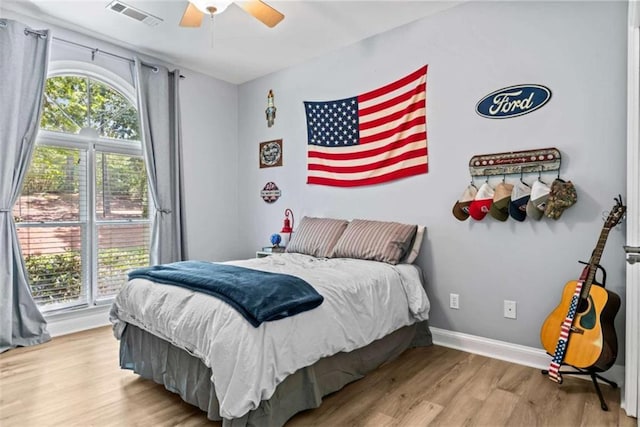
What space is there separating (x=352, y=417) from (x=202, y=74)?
4.00m

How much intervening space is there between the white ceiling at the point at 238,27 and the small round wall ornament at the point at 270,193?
1351mm

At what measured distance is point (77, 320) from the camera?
347cm

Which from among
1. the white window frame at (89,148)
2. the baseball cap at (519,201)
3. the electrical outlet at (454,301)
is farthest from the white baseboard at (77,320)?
the baseball cap at (519,201)

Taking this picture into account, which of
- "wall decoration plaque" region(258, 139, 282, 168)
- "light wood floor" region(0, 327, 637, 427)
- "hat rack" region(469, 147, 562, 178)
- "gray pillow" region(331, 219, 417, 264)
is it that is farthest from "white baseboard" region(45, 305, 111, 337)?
"hat rack" region(469, 147, 562, 178)

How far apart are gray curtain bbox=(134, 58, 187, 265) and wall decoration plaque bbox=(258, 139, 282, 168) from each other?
930 mm

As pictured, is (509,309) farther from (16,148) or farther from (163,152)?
(16,148)

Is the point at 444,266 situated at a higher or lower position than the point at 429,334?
higher

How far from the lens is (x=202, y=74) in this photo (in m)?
4.48

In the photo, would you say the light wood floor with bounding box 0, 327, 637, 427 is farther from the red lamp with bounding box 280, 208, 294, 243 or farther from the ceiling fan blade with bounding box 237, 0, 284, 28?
the ceiling fan blade with bounding box 237, 0, 284, 28

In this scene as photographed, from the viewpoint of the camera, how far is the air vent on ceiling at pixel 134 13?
2.97m

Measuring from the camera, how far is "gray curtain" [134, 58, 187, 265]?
3.88 meters

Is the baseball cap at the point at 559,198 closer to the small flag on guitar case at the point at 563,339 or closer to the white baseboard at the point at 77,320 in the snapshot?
the small flag on guitar case at the point at 563,339

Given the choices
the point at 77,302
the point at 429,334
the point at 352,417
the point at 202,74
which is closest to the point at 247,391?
the point at 352,417

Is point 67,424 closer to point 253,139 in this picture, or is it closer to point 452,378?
point 452,378
